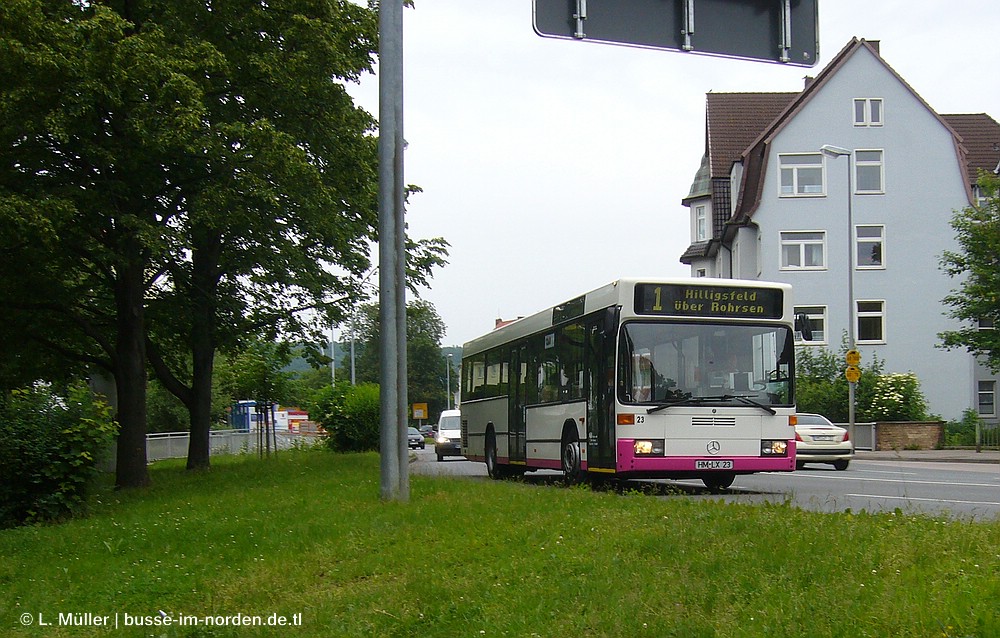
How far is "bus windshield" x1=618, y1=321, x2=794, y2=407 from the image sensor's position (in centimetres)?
1589

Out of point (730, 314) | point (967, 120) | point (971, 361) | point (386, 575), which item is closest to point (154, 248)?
point (730, 314)

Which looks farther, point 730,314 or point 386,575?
point 730,314

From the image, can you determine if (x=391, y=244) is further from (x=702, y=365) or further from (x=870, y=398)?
(x=870, y=398)

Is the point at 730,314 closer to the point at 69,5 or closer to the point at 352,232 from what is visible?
the point at 352,232

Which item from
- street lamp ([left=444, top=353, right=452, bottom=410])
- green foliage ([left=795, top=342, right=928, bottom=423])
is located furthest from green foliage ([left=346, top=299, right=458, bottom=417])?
green foliage ([left=795, top=342, right=928, bottom=423])

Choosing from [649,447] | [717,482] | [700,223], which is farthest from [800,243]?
[649,447]

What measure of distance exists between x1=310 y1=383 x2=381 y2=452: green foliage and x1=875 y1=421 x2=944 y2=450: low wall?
17420 millimetres

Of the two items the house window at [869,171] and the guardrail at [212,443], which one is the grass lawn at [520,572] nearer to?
the guardrail at [212,443]

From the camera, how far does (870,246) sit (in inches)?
1997

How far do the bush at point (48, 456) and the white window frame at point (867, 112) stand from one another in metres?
41.3

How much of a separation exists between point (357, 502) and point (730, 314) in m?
5.91

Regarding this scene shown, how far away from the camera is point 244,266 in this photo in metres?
24.2

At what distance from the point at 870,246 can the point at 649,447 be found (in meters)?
38.0

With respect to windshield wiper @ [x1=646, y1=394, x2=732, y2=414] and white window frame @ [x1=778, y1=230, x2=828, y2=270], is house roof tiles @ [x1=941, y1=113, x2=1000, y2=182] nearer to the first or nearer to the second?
white window frame @ [x1=778, y1=230, x2=828, y2=270]
